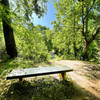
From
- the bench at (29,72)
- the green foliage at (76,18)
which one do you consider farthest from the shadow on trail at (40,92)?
the green foliage at (76,18)

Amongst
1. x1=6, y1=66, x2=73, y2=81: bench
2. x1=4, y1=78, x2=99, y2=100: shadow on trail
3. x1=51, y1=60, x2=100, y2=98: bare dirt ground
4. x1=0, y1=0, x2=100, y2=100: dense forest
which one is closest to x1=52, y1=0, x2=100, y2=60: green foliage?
x1=0, y1=0, x2=100, y2=100: dense forest

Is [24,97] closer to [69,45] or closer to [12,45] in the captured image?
[12,45]

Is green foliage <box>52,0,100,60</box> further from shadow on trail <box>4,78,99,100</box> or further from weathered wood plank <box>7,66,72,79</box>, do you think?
shadow on trail <box>4,78,99,100</box>

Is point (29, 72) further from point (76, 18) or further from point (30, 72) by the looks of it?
point (76, 18)

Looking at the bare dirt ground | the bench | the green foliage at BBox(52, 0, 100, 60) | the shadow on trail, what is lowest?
the bare dirt ground

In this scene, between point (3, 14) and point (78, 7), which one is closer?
point (3, 14)

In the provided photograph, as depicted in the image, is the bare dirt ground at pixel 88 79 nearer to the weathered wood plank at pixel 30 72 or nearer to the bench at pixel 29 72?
the bench at pixel 29 72

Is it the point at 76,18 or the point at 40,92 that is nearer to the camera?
the point at 40,92

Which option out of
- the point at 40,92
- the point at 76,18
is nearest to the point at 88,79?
the point at 40,92

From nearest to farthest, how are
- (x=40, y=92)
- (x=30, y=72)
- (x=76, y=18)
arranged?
1. (x=40, y=92)
2. (x=30, y=72)
3. (x=76, y=18)

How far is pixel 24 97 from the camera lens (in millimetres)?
1553

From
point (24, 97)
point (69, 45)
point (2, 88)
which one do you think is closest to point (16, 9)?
point (2, 88)

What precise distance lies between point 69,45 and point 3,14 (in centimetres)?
920

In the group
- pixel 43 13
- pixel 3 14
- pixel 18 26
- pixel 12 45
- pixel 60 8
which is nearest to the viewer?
pixel 3 14
